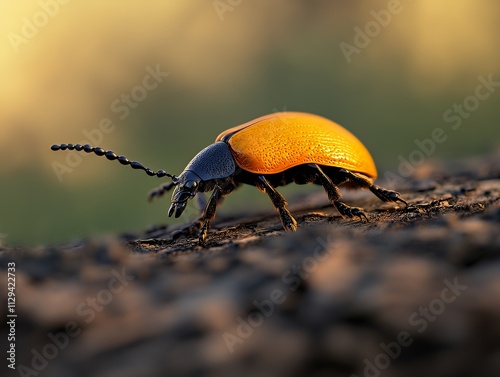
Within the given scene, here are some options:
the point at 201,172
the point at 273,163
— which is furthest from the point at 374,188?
the point at 201,172

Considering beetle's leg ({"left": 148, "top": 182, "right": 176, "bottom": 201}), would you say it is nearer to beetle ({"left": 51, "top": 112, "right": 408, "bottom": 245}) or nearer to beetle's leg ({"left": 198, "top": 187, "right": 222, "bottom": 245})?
beetle ({"left": 51, "top": 112, "right": 408, "bottom": 245})

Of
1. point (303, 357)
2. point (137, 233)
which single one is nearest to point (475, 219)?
point (303, 357)

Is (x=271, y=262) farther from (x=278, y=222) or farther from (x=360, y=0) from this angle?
(x=360, y=0)

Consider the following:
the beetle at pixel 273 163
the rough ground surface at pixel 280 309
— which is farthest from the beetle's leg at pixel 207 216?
the rough ground surface at pixel 280 309

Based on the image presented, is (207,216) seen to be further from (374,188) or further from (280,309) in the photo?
(280,309)

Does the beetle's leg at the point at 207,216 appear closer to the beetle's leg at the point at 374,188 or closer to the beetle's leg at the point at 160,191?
the beetle's leg at the point at 160,191

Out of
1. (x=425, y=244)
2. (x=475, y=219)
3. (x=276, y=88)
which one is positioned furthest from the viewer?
(x=276, y=88)

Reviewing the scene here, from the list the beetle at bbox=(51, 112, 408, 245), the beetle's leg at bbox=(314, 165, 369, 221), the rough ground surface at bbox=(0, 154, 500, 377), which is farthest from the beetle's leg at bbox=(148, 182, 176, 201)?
the rough ground surface at bbox=(0, 154, 500, 377)
